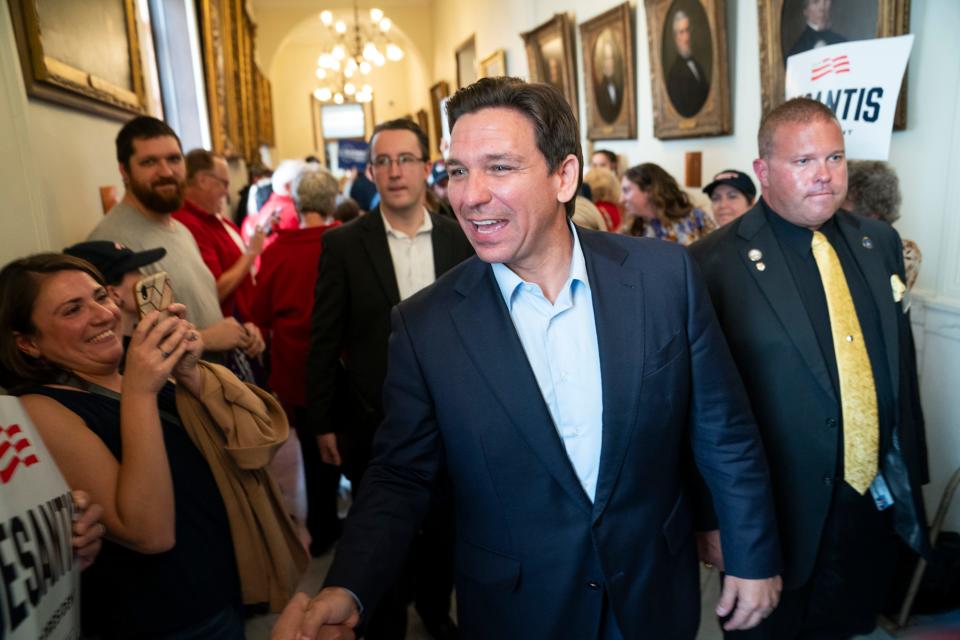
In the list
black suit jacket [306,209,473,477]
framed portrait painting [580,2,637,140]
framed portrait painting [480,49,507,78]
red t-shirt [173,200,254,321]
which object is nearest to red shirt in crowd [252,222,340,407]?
red t-shirt [173,200,254,321]

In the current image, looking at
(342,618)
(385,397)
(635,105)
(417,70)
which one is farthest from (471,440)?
(417,70)

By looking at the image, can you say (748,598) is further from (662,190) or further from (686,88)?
(686,88)

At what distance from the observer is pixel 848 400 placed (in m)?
2.12

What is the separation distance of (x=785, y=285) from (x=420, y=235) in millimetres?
1493

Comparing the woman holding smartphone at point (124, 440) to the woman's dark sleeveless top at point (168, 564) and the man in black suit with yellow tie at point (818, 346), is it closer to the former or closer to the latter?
the woman's dark sleeveless top at point (168, 564)

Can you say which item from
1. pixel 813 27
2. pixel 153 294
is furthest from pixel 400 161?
pixel 813 27

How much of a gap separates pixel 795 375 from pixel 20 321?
2.26m

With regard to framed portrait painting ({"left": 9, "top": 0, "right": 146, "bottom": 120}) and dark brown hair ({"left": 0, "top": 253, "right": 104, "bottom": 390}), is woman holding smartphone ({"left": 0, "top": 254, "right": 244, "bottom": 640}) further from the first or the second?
framed portrait painting ({"left": 9, "top": 0, "right": 146, "bottom": 120})

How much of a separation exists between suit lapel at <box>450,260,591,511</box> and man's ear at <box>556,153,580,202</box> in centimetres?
30

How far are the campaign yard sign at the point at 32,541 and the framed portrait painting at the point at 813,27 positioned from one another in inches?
138

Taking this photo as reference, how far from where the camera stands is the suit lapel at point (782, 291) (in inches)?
80.0

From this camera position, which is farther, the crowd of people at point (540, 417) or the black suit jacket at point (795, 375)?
the black suit jacket at point (795, 375)

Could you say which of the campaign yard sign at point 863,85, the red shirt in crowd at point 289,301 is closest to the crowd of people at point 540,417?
the campaign yard sign at point 863,85

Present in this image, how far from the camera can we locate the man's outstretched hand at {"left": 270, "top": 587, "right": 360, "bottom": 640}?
1078 mm
